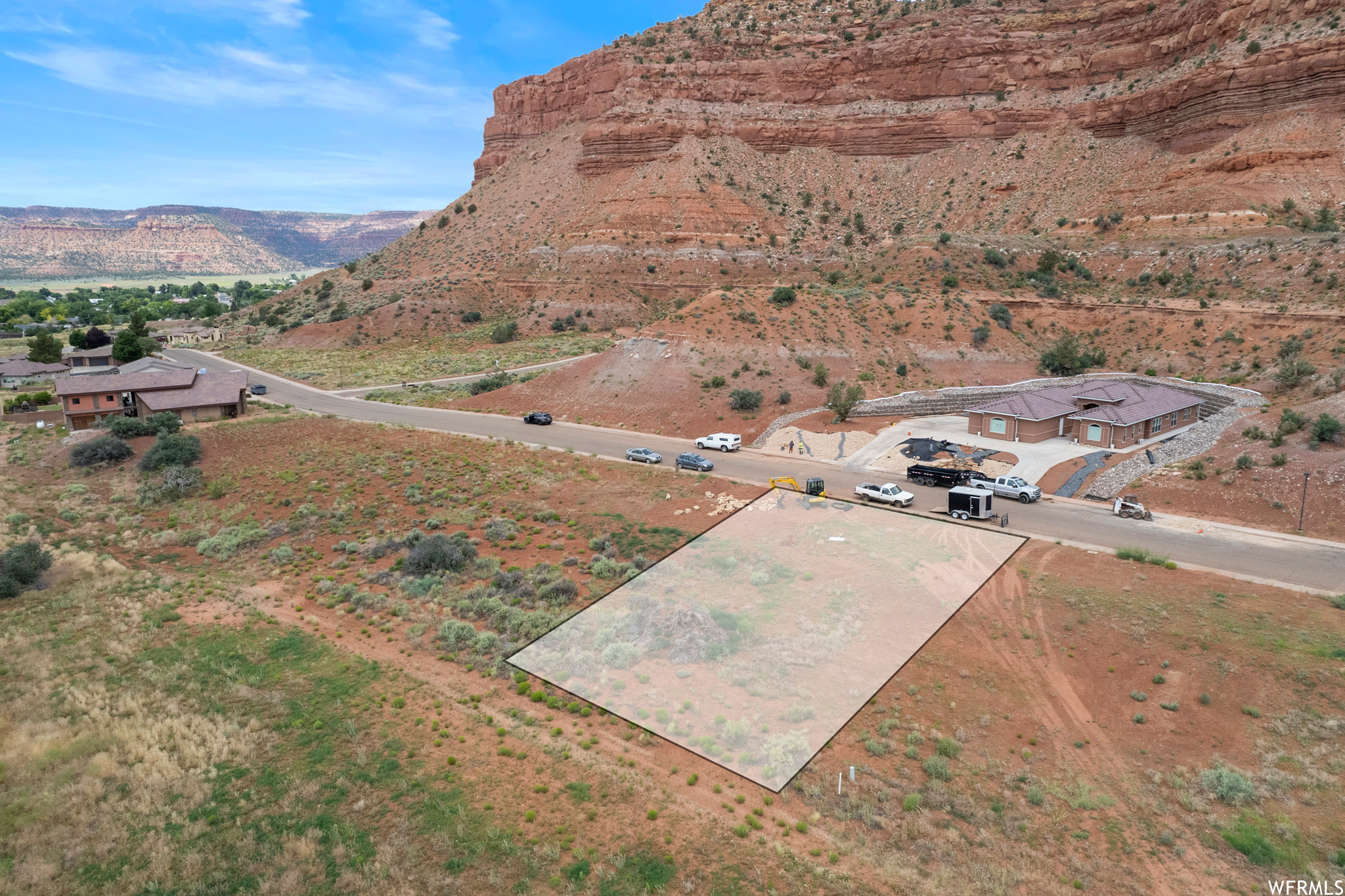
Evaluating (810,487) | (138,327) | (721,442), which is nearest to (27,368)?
(138,327)

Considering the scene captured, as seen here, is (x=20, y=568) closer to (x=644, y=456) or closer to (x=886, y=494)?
(x=644, y=456)

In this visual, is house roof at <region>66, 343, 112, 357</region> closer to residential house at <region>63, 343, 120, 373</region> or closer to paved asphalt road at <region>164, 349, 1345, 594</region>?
residential house at <region>63, 343, 120, 373</region>

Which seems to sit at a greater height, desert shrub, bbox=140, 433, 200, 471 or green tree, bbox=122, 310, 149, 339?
green tree, bbox=122, 310, 149, 339

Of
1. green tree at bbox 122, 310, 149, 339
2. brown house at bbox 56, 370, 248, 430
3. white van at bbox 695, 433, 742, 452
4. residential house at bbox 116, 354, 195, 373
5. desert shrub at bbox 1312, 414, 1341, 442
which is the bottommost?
white van at bbox 695, 433, 742, 452

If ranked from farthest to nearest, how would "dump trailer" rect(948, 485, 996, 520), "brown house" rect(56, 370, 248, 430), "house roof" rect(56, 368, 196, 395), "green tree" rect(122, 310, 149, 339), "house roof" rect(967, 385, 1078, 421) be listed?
"green tree" rect(122, 310, 149, 339) → "house roof" rect(56, 368, 196, 395) → "brown house" rect(56, 370, 248, 430) → "house roof" rect(967, 385, 1078, 421) → "dump trailer" rect(948, 485, 996, 520)

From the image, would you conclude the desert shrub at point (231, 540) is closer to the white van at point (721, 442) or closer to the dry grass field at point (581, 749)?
the dry grass field at point (581, 749)

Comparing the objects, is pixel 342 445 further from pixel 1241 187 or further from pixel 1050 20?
pixel 1050 20

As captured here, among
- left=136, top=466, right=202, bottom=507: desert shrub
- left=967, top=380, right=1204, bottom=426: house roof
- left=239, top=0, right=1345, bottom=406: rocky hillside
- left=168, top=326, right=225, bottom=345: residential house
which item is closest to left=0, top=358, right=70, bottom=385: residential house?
left=239, top=0, right=1345, bottom=406: rocky hillside

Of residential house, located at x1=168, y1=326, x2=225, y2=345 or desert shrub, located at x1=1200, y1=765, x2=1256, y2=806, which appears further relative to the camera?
residential house, located at x1=168, y1=326, x2=225, y2=345
